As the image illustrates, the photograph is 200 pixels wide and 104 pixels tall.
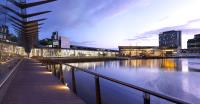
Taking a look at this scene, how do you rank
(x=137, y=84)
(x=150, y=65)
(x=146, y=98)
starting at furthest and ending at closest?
1. (x=150, y=65)
2. (x=137, y=84)
3. (x=146, y=98)

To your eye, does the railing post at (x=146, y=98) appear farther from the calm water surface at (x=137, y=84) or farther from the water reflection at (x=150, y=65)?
the water reflection at (x=150, y=65)

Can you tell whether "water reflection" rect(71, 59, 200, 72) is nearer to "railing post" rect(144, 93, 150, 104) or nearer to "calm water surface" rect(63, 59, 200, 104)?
"calm water surface" rect(63, 59, 200, 104)

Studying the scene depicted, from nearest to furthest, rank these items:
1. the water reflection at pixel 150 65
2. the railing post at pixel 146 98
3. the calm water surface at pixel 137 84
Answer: the railing post at pixel 146 98 < the calm water surface at pixel 137 84 < the water reflection at pixel 150 65

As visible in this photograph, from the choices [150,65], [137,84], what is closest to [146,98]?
[137,84]

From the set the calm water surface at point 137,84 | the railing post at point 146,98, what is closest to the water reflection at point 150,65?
the calm water surface at point 137,84

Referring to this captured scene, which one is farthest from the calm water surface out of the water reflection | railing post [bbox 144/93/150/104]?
the water reflection

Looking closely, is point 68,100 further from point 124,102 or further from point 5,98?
point 124,102

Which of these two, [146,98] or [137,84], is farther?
[137,84]

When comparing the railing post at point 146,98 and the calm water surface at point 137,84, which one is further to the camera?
the calm water surface at point 137,84

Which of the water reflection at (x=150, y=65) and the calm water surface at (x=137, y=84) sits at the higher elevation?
the calm water surface at (x=137, y=84)

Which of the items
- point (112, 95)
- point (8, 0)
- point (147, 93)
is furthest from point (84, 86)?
point (8, 0)

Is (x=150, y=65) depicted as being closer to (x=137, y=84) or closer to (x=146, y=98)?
(x=137, y=84)

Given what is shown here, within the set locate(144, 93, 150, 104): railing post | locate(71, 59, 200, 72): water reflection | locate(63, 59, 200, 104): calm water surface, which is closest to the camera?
locate(144, 93, 150, 104): railing post

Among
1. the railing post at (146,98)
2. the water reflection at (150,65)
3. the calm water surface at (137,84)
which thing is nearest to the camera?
the railing post at (146,98)
